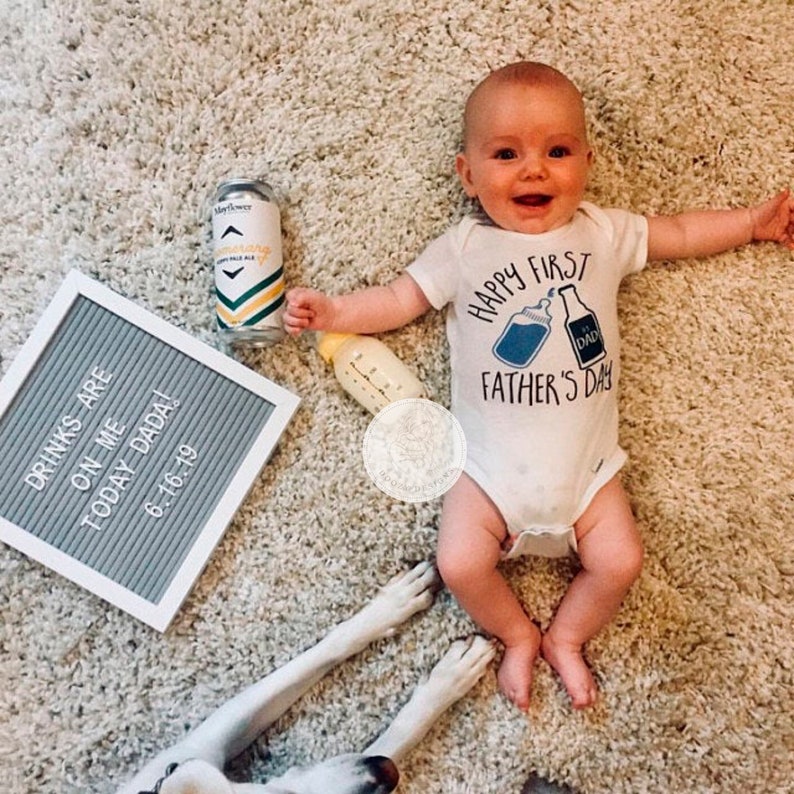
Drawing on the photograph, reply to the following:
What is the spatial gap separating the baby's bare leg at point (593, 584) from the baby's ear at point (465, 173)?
38 cm

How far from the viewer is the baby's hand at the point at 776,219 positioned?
1064 mm

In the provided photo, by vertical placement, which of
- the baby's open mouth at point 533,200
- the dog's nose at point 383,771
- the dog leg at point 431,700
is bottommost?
the dog's nose at point 383,771

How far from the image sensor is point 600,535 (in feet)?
3.28

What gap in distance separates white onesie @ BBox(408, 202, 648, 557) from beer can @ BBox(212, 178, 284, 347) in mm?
180

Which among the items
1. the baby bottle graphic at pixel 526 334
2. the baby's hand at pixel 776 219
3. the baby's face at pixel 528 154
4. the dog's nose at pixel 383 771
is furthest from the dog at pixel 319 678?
the baby's hand at pixel 776 219

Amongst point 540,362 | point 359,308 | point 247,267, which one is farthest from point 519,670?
point 247,267

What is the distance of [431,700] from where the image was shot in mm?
1025

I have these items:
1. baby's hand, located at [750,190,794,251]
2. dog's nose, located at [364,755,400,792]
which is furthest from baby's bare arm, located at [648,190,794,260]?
dog's nose, located at [364,755,400,792]

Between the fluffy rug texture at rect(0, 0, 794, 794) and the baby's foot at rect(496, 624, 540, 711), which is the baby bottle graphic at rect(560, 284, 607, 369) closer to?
the fluffy rug texture at rect(0, 0, 794, 794)

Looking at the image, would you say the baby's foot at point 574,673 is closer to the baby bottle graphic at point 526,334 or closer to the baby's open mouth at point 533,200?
the baby bottle graphic at point 526,334

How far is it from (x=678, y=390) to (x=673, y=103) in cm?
36

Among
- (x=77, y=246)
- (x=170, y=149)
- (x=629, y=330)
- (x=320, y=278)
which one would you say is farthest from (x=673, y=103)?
(x=77, y=246)

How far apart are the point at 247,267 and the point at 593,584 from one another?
0.54 metres

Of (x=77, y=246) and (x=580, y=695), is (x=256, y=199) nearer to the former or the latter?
(x=77, y=246)
